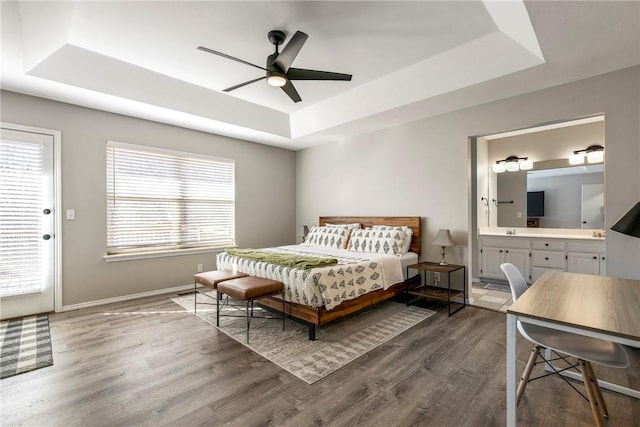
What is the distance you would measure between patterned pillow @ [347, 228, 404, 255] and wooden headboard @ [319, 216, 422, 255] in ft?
0.91

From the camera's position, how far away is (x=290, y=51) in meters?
2.47

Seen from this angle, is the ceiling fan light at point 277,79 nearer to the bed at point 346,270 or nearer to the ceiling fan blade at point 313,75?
the ceiling fan blade at point 313,75

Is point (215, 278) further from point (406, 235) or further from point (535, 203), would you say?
point (535, 203)

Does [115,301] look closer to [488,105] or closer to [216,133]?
[216,133]

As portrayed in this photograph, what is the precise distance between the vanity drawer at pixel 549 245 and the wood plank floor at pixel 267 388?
1.93m

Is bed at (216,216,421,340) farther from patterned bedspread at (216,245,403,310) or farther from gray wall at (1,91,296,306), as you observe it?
gray wall at (1,91,296,306)

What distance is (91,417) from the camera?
1.78 metres

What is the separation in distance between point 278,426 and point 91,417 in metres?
1.13

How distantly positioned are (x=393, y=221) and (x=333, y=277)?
2023 mm

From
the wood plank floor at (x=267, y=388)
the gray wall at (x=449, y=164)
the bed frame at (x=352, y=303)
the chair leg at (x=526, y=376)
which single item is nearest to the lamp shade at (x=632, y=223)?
the gray wall at (x=449, y=164)

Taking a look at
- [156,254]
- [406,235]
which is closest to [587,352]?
A: [406,235]

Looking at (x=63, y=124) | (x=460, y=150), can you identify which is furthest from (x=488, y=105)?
(x=63, y=124)

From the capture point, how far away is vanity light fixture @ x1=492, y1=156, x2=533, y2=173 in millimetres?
4965

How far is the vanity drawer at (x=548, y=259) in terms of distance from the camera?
4.23 m
